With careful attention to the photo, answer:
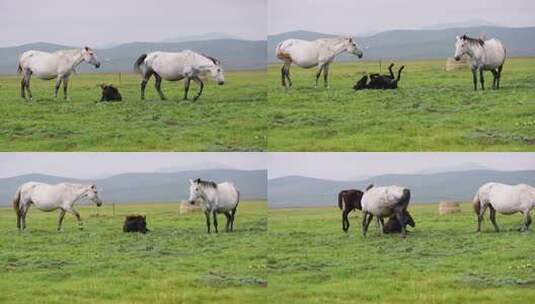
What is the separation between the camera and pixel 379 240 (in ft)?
24.0

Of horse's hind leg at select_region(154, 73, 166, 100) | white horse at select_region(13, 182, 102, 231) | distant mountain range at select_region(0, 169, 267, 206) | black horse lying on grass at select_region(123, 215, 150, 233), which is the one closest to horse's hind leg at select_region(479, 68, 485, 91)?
distant mountain range at select_region(0, 169, 267, 206)

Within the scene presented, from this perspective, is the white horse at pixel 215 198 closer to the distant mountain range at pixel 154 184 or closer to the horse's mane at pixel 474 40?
the distant mountain range at pixel 154 184

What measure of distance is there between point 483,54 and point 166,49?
233 cm

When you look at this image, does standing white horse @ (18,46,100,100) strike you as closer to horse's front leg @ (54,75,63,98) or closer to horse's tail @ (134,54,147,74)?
horse's front leg @ (54,75,63,98)

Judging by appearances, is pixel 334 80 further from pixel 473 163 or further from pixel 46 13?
pixel 46 13

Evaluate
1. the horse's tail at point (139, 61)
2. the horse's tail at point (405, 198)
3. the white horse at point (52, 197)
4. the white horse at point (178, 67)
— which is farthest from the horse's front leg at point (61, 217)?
the horse's tail at point (405, 198)

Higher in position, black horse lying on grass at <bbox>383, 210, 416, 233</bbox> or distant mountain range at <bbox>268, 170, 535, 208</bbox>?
distant mountain range at <bbox>268, 170, 535, 208</bbox>

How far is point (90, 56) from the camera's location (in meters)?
7.44

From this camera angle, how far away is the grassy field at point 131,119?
7.32 m

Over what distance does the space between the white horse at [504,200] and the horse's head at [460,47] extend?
3.17 feet

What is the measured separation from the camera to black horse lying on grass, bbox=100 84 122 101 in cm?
747

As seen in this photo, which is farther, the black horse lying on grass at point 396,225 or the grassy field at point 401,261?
the black horse lying on grass at point 396,225

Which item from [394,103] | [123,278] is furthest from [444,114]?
[123,278]

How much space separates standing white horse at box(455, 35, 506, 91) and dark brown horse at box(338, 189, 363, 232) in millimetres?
1190
